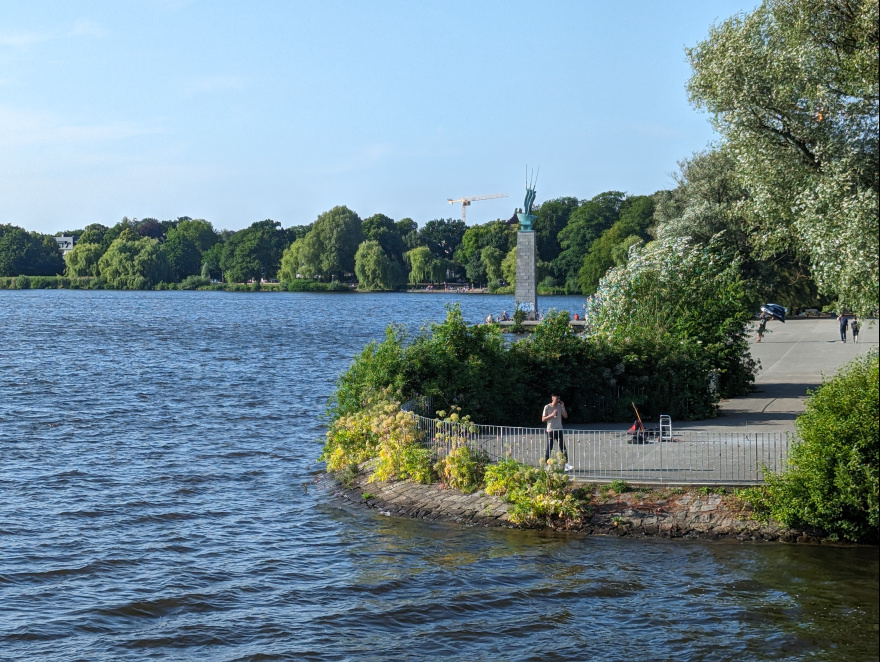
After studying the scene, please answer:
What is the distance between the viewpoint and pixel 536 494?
65.3ft

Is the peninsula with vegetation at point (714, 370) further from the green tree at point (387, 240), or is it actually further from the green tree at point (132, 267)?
the green tree at point (132, 267)

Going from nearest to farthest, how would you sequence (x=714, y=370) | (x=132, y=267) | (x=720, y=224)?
(x=714, y=370)
(x=720, y=224)
(x=132, y=267)

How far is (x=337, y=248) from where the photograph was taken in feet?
583

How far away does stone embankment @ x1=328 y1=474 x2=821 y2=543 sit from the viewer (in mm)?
18688

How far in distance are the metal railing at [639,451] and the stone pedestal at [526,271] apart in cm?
6650

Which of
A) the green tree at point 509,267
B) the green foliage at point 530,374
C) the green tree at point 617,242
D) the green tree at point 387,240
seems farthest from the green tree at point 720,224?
the green tree at point 387,240

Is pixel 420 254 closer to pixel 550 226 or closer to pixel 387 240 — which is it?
pixel 387 240

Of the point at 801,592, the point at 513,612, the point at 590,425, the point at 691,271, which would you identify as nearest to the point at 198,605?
the point at 513,612

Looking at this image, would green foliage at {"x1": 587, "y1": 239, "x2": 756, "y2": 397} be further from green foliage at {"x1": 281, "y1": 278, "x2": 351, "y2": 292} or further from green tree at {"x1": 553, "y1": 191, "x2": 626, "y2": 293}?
green foliage at {"x1": 281, "y1": 278, "x2": 351, "y2": 292}

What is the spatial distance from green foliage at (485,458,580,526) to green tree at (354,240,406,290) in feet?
496

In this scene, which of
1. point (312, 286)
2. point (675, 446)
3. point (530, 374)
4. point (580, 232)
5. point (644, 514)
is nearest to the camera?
point (644, 514)

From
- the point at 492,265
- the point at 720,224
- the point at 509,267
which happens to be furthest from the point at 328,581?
the point at 492,265

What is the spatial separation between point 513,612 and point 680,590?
291 centimetres

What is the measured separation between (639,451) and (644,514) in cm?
311
